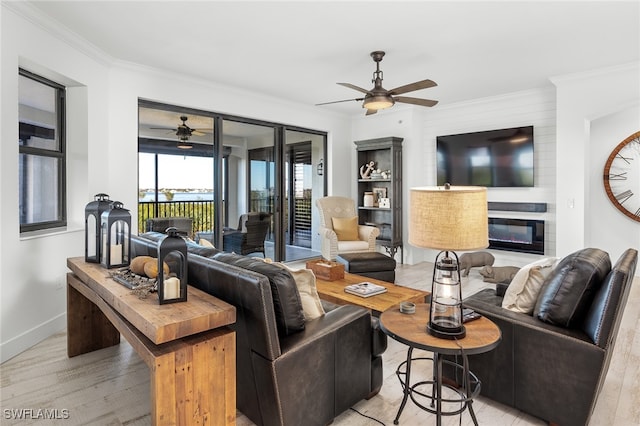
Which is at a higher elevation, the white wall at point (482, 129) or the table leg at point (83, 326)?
the white wall at point (482, 129)

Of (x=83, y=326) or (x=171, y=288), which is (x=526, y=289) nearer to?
(x=171, y=288)

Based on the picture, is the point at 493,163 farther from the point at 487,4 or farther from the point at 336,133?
the point at 487,4

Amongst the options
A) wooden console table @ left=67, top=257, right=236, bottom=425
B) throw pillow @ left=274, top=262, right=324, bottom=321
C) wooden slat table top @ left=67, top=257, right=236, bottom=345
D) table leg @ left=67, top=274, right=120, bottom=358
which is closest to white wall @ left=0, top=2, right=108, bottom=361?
table leg @ left=67, top=274, right=120, bottom=358

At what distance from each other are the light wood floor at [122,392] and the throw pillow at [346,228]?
2662 mm

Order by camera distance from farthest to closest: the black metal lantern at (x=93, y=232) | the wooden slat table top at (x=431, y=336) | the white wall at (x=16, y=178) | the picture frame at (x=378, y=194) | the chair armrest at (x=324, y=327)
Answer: the picture frame at (x=378, y=194) → the white wall at (x=16, y=178) → the black metal lantern at (x=93, y=232) → the chair armrest at (x=324, y=327) → the wooden slat table top at (x=431, y=336)

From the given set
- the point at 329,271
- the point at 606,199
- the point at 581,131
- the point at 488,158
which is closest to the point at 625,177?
the point at 606,199

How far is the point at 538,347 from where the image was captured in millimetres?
1895

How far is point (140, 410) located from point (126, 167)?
293 cm

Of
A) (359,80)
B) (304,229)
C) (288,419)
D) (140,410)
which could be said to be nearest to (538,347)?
(288,419)

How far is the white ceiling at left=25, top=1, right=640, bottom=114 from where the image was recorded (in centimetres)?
295

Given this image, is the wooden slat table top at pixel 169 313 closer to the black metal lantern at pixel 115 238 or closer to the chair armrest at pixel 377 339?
the black metal lantern at pixel 115 238

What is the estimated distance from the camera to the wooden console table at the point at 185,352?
146 centimetres

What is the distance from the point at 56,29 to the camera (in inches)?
125

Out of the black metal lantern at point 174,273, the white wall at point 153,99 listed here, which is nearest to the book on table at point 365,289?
the black metal lantern at point 174,273
